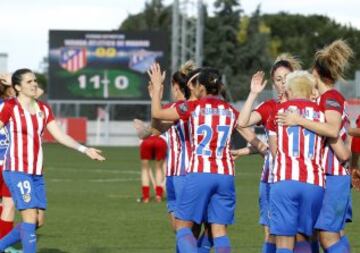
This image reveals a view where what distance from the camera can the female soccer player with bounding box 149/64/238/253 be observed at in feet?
33.3

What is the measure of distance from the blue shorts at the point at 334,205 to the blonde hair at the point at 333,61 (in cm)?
83

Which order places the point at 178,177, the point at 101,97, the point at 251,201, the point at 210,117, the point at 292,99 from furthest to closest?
the point at 101,97 < the point at 251,201 < the point at 178,177 < the point at 210,117 < the point at 292,99

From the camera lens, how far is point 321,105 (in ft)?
31.0

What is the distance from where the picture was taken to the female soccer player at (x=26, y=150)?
1120 cm

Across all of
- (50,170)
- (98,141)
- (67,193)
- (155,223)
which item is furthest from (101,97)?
(155,223)

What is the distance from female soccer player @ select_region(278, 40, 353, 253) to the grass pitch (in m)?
3.50

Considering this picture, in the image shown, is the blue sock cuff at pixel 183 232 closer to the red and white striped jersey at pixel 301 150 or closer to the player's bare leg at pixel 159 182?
the red and white striped jersey at pixel 301 150

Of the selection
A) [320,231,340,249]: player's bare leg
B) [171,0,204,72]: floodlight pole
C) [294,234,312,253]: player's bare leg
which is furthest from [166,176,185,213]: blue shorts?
[171,0,204,72]: floodlight pole

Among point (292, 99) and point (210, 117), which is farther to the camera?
point (210, 117)

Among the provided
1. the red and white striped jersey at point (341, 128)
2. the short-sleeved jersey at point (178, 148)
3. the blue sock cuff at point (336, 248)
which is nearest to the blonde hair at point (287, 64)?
the short-sleeved jersey at point (178, 148)

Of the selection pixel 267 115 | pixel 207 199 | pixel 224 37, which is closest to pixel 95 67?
pixel 224 37

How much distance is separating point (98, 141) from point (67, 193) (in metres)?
31.7

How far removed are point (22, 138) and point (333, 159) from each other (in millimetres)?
3271

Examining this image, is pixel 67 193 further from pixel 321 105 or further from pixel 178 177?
pixel 321 105
